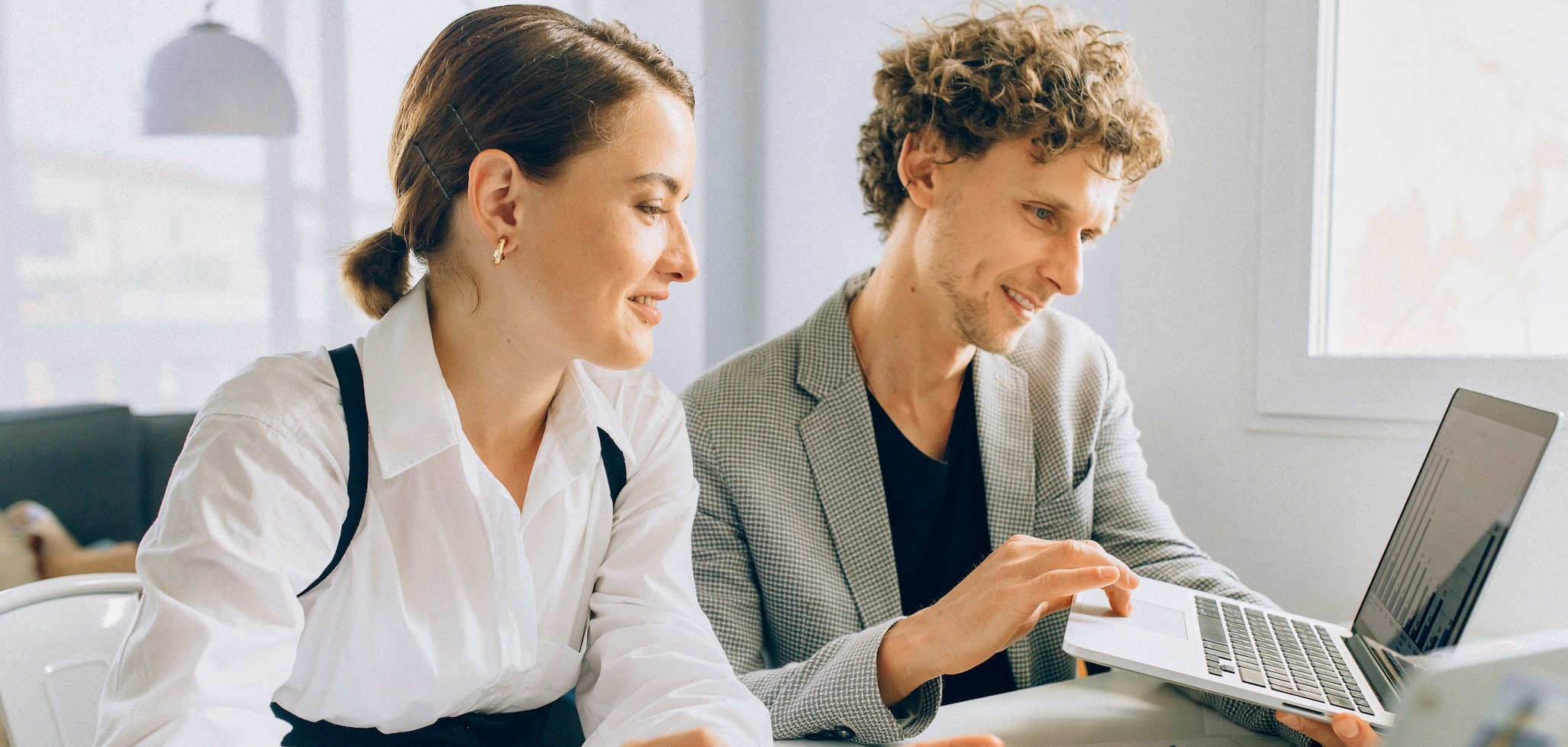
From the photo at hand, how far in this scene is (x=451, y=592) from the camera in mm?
924

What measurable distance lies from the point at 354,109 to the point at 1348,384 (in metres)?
2.45

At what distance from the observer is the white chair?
0.81m

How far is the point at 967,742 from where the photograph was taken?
32.0 inches

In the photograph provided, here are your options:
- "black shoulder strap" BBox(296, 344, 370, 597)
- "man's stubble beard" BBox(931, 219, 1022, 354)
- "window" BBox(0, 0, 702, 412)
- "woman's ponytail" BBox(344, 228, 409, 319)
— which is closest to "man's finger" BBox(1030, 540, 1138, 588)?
"man's stubble beard" BBox(931, 219, 1022, 354)

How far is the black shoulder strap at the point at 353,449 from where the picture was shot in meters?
0.87

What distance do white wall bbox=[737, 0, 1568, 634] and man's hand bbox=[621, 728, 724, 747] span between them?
4.27ft

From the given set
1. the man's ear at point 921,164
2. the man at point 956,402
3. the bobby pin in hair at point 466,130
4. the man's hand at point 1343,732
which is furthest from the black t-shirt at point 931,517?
the bobby pin in hair at point 466,130

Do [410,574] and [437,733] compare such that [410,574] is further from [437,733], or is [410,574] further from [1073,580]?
[1073,580]

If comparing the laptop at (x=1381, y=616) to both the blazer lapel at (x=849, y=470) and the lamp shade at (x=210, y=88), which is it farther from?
the lamp shade at (x=210, y=88)

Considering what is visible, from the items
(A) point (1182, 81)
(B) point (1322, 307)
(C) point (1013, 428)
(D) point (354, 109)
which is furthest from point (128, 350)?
(B) point (1322, 307)

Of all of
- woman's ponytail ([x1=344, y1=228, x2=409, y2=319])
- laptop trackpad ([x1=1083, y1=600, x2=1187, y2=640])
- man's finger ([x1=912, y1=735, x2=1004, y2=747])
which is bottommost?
man's finger ([x1=912, y1=735, x2=1004, y2=747])

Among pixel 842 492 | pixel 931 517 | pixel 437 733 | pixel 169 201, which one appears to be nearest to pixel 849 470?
pixel 842 492

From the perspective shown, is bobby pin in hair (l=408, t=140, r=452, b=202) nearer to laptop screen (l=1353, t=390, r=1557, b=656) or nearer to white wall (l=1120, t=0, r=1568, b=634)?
laptop screen (l=1353, t=390, r=1557, b=656)

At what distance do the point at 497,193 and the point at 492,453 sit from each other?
26 cm
